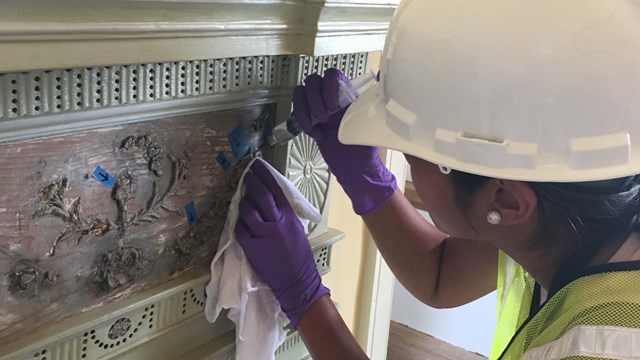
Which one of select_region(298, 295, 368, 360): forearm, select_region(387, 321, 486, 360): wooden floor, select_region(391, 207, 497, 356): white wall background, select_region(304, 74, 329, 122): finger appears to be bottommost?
select_region(387, 321, 486, 360): wooden floor

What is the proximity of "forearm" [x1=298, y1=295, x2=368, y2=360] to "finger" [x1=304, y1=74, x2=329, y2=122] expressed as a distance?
0.34 m

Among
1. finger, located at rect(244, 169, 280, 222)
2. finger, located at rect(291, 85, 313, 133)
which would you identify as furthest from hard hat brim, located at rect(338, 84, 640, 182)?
finger, located at rect(244, 169, 280, 222)

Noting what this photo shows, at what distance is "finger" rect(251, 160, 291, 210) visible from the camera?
43.6 inches

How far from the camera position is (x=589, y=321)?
77 cm

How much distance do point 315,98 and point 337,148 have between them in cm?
13

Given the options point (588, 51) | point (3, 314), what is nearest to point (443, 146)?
point (588, 51)

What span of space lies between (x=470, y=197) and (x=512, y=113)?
143 mm

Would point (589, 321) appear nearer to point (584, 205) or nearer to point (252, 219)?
point (584, 205)

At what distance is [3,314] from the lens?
2.64 feet

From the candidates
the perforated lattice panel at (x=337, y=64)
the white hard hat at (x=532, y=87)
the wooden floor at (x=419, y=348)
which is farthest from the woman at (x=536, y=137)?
Result: the wooden floor at (x=419, y=348)

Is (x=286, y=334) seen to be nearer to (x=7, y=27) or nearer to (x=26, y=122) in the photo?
(x=26, y=122)

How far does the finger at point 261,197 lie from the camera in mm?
1093

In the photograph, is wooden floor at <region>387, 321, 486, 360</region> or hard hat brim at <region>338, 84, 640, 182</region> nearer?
hard hat brim at <region>338, 84, 640, 182</region>

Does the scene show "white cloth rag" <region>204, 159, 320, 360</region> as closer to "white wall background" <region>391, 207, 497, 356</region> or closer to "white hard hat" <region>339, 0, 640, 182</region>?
"white hard hat" <region>339, 0, 640, 182</region>
